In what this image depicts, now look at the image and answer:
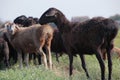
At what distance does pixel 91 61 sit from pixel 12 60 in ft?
13.0

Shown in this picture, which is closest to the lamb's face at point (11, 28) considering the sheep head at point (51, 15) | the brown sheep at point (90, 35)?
the sheep head at point (51, 15)

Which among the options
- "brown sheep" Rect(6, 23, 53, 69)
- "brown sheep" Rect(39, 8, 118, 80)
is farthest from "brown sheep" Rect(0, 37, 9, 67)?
"brown sheep" Rect(39, 8, 118, 80)

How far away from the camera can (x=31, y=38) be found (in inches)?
682

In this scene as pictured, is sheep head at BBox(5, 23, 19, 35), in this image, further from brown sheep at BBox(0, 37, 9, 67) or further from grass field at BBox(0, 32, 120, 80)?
grass field at BBox(0, 32, 120, 80)

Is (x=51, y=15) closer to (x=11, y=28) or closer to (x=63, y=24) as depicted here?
(x=63, y=24)

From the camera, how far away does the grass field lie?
11.9 meters

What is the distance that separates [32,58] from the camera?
20.3 metres

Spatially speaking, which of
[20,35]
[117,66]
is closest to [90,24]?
[20,35]

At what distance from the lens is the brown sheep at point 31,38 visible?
16.9m

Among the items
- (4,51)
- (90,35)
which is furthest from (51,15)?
(4,51)

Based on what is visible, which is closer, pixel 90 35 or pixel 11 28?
pixel 90 35

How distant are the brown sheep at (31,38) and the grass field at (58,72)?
2.78 ft

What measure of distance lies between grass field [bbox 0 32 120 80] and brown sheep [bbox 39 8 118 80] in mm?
951

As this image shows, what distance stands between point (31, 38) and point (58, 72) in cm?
184
